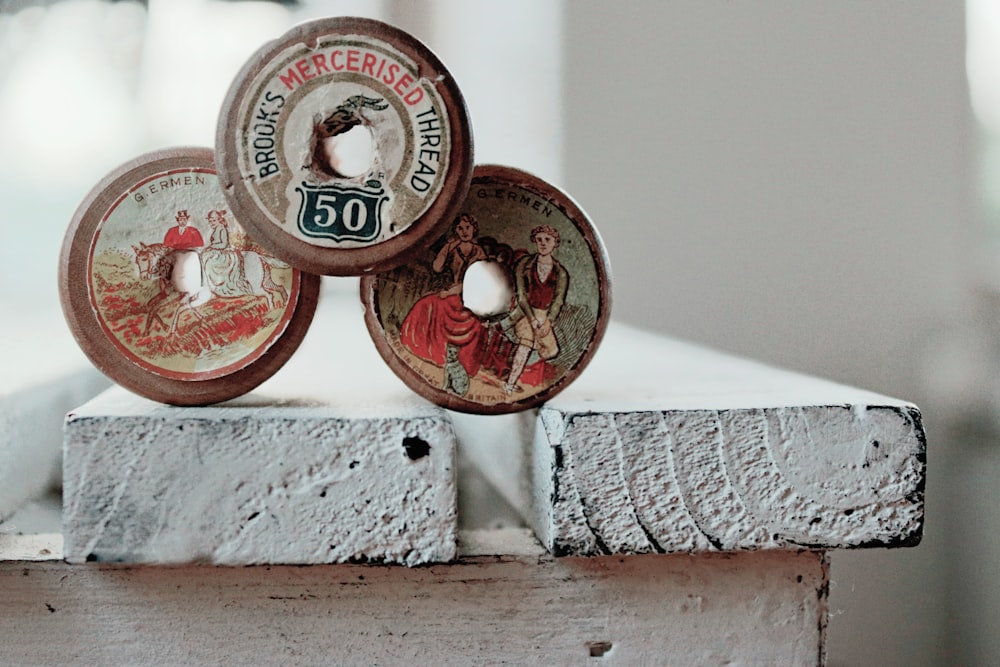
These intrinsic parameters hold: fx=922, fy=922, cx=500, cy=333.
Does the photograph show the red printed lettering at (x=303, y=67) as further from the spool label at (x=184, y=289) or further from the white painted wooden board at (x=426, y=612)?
the white painted wooden board at (x=426, y=612)

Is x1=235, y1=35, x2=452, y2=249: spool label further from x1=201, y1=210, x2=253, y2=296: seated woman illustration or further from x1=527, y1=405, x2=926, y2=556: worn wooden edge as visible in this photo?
x1=527, y1=405, x2=926, y2=556: worn wooden edge

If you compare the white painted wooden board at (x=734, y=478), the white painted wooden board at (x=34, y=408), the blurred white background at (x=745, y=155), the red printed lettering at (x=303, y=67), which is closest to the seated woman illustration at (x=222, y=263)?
the red printed lettering at (x=303, y=67)

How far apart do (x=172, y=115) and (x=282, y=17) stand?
30cm

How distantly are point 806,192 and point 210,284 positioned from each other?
1.49m

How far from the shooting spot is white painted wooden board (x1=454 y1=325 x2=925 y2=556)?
1.74 ft

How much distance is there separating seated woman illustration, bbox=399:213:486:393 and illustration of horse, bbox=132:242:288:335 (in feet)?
0.28

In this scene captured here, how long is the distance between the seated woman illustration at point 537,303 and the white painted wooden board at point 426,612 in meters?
0.12

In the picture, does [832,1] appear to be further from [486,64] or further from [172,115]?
[172,115]

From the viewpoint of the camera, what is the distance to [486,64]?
191 cm

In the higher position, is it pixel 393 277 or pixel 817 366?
pixel 393 277

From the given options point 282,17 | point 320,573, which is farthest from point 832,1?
point 320,573

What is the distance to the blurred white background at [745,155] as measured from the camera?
1704mm

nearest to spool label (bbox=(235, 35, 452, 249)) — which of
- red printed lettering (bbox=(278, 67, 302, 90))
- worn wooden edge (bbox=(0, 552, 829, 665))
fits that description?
red printed lettering (bbox=(278, 67, 302, 90))

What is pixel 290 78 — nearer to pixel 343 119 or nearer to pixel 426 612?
pixel 343 119
